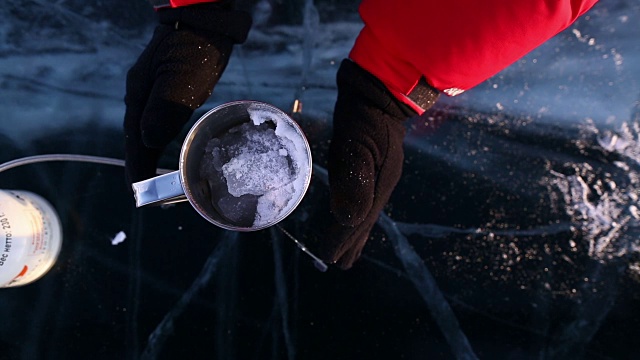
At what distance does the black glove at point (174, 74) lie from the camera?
534 mm

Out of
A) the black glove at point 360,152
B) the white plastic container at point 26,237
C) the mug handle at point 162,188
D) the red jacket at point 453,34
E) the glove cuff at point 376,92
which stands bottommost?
the white plastic container at point 26,237

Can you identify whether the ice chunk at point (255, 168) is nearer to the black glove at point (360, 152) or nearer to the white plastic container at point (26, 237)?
the black glove at point (360, 152)

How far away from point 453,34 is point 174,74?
331 millimetres

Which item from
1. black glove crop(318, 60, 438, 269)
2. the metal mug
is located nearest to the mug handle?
the metal mug

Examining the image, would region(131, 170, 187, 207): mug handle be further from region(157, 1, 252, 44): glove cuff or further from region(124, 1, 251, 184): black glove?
region(157, 1, 252, 44): glove cuff

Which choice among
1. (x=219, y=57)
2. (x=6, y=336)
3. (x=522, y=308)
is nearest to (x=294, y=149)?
(x=219, y=57)

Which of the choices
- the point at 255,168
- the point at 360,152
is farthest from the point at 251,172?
the point at 360,152

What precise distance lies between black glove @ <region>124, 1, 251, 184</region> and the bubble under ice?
0.08 metres

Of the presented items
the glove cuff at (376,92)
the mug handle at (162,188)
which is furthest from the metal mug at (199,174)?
the glove cuff at (376,92)

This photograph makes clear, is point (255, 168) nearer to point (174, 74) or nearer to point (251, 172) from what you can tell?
point (251, 172)

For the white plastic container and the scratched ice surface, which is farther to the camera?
the scratched ice surface

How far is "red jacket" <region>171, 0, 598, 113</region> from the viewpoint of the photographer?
46cm

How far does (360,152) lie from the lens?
0.54 m

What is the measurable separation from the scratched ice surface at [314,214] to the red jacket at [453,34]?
0.61 feet
